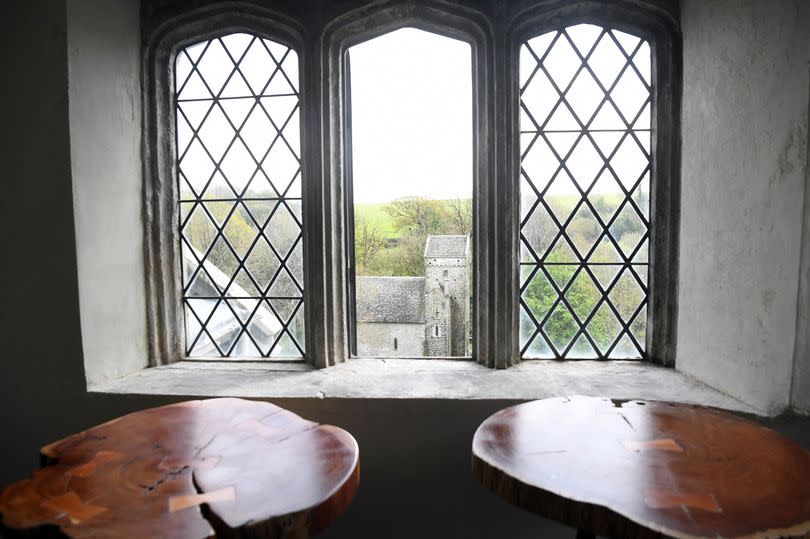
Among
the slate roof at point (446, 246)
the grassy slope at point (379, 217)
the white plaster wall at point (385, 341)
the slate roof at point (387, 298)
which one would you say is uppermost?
the grassy slope at point (379, 217)

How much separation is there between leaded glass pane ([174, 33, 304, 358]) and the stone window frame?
93 mm

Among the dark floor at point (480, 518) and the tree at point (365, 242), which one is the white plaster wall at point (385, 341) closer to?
the tree at point (365, 242)

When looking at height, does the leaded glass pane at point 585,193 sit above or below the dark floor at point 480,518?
above

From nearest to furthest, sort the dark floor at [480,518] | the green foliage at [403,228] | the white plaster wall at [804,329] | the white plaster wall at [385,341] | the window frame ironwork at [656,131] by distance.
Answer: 1. the white plaster wall at [804,329]
2. the dark floor at [480,518]
3. the window frame ironwork at [656,131]
4. the green foliage at [403,228]
5. the white plaster wall at [385,341]

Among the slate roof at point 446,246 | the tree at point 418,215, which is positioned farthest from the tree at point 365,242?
the slate roof at point 446,246

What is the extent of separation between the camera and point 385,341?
7.77 feet

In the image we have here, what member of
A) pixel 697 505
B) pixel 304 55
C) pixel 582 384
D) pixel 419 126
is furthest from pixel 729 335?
pixel 304 55

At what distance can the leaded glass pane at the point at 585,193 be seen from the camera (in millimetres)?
2193

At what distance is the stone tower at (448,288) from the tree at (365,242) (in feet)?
0.83

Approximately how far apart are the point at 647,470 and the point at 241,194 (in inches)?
81.3

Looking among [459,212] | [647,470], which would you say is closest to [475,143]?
[459,212]

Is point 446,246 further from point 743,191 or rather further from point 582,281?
point 743,191

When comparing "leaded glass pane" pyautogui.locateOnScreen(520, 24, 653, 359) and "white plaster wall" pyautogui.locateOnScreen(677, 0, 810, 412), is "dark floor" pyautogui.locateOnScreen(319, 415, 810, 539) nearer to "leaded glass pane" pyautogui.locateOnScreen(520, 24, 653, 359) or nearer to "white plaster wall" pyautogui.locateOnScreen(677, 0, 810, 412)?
"leaded glass pane" pyautogui.locateOnScreen(520, 24, 653, 359)

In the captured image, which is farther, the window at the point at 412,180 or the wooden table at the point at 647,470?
the window at the point at 412,180
